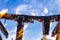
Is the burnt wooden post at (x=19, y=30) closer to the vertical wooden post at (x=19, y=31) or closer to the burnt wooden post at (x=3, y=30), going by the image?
the vertical wooden post at (x=19, y=31)

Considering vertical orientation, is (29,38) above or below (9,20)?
below

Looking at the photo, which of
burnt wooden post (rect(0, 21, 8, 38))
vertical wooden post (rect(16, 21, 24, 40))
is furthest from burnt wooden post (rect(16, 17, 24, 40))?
burnt wooden post (rect(0, 21, 8, 38))

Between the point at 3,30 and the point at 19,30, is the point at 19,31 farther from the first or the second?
the point at 3,30

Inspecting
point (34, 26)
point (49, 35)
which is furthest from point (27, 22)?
point (49, 35)

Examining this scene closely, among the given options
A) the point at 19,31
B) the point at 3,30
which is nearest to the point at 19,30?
the point at 19,31

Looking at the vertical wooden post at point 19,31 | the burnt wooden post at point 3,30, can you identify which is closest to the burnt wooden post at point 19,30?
the vertical wooden post at point 19,31

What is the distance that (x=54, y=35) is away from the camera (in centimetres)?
221

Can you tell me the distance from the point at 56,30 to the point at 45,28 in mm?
96

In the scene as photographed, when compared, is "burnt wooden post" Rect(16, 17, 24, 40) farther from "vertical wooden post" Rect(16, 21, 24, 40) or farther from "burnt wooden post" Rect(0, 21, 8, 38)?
"burnt wooden post" Rect(0, 21, 8, 38)

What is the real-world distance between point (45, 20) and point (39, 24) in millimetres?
88

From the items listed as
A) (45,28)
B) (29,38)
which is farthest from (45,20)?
(29,38)

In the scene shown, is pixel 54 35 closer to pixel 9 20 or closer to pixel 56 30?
pixel 56 30

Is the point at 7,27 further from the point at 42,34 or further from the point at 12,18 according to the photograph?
the point at 42,34

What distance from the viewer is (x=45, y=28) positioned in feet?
7.21
